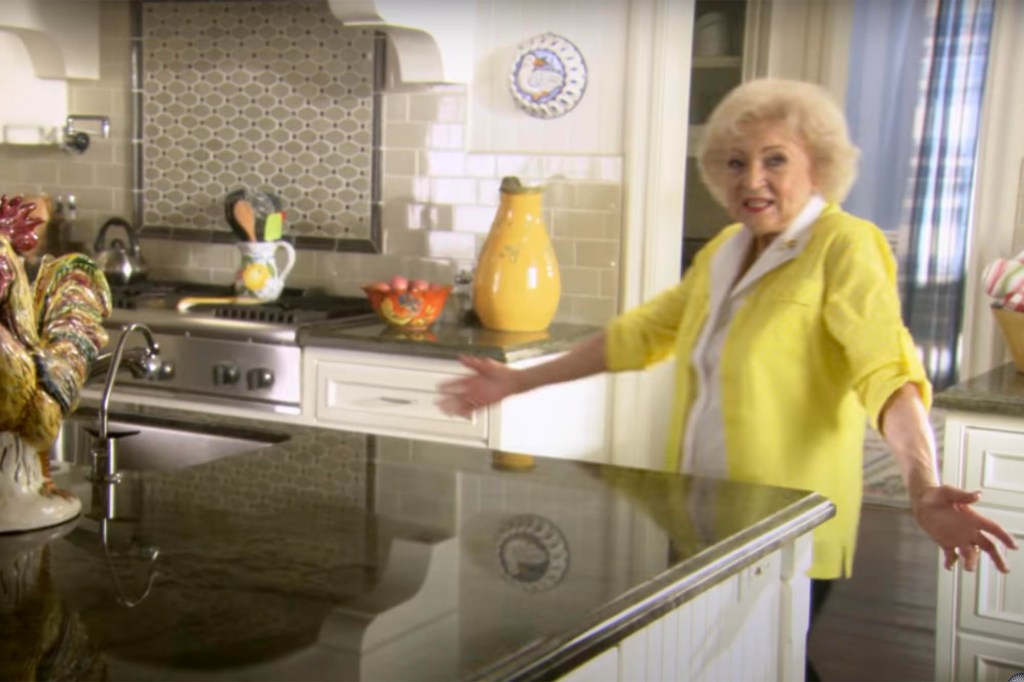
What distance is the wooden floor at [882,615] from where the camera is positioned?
3711mm

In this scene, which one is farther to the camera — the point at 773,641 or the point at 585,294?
the point at 585,294

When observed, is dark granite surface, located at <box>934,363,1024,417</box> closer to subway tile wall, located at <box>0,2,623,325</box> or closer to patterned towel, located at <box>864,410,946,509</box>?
subway tile wall, located at <box>0,2,623,325</box>

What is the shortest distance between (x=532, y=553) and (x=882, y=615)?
3.00 m

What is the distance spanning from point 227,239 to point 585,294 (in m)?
1.32

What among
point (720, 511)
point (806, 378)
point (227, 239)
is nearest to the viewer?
point (720, 511)

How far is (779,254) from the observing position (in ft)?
7.79

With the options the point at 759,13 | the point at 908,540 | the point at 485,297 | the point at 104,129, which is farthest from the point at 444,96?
the point at 908,540

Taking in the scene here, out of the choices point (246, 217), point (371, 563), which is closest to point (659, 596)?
point (371, 563)

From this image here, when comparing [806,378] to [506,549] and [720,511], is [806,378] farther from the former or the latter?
[506,549]

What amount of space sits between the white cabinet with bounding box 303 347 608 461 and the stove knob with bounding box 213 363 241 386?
8.2 inches

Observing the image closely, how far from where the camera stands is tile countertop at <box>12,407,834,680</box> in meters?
1.16

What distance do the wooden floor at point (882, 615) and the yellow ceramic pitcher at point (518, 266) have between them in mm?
1175

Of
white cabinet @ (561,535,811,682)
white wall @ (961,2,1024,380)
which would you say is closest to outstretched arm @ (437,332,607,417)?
white cabinet @ (561,535,811,682)

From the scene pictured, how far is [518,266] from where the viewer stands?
375 centimetres
